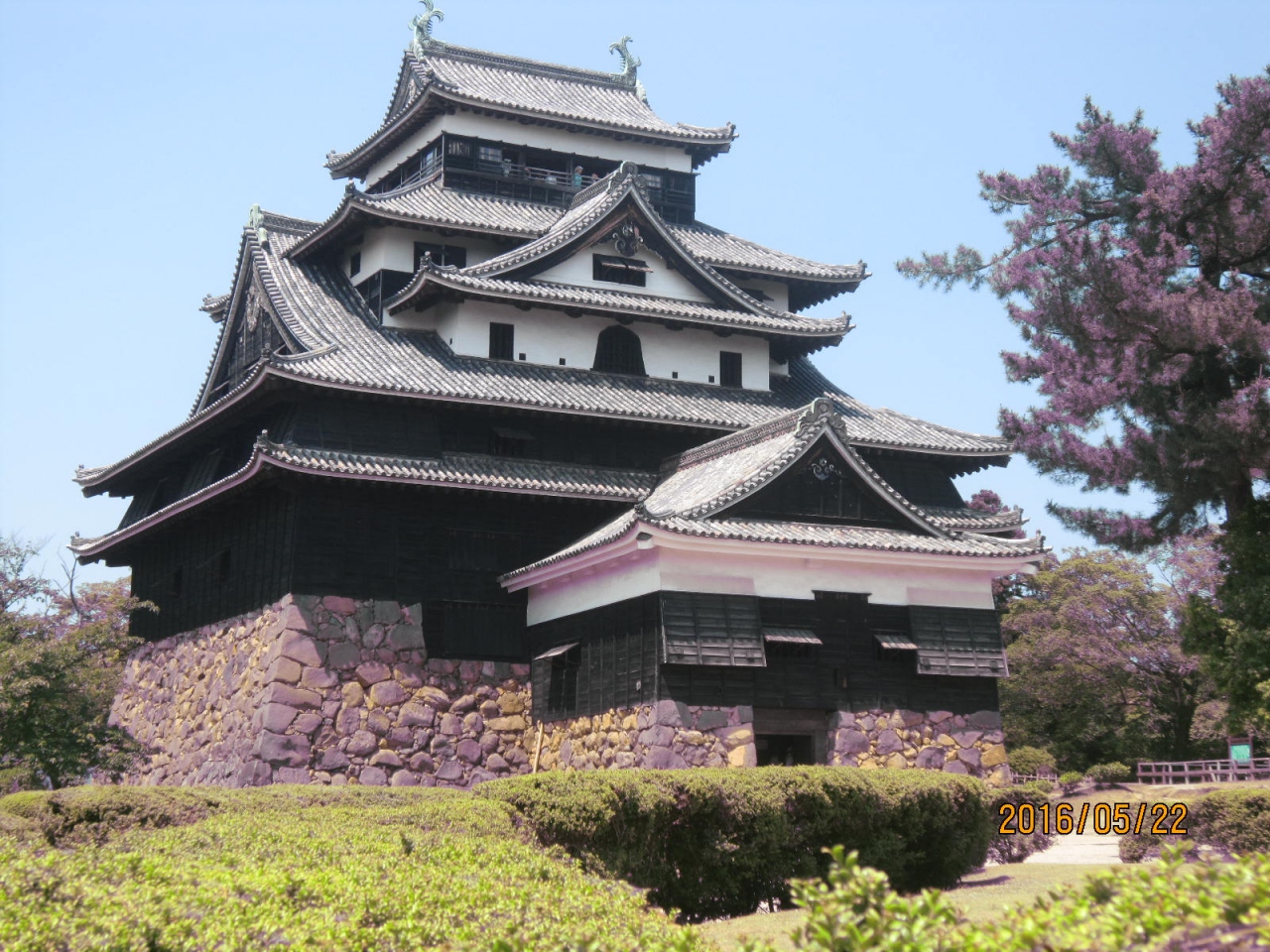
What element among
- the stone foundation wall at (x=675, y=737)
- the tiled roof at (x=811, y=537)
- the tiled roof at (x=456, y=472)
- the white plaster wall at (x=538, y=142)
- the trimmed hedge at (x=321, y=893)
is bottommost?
the trimmed hedge at (x=321, y=893)

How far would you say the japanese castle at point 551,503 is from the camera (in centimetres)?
2214

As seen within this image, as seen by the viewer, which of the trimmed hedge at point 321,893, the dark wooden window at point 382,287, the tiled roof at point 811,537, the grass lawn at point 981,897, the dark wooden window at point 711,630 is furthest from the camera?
the dark wooden window at point 382,287

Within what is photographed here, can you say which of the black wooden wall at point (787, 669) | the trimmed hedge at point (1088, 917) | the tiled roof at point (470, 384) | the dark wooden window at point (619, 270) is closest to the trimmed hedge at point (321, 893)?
the trimmed hedge at point (1088, 917)

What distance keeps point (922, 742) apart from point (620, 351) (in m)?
11.7

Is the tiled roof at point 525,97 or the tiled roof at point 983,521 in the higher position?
the tiled roof at point 525,97

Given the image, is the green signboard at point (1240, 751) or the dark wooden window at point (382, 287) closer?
the dark wooden window at point (382, 287)

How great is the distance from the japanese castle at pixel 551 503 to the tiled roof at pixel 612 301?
3.6 inches

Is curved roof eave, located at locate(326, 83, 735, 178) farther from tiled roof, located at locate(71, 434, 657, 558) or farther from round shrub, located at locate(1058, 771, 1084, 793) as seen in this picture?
round shrub, located at locate(1058, 771, 1084, 793)

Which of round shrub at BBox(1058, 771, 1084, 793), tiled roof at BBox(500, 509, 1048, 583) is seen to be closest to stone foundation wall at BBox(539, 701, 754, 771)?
tiled roof at BBox(500, 509, 1048, 583)

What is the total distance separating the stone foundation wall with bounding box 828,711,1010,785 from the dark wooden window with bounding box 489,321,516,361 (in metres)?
11.3

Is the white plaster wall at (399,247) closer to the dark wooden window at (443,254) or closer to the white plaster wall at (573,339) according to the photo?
the dark wooden window at (443,254)

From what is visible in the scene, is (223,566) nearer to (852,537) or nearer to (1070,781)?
(852,537)

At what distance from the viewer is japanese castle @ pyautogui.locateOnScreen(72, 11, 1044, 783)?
22141mm
